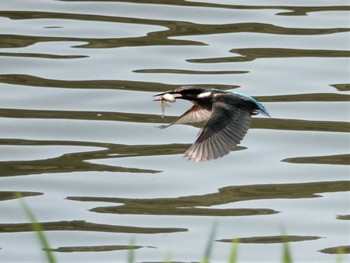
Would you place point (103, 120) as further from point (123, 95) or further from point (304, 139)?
point (304, 139)

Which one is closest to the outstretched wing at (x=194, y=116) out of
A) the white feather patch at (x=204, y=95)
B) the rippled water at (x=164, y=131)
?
the white feather patch at (x=204, y=95)

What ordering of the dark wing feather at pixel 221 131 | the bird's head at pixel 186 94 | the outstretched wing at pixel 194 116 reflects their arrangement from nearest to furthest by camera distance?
Answer: the dark wing feather at pixel 221 131 → the bird's head at pixel 186 94 → the outstretched wing at pixel 194 116

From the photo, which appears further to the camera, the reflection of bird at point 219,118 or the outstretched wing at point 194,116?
the outstretched wing at point 194,116

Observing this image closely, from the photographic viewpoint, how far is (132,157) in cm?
954

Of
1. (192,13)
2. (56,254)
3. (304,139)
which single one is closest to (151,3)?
(192,13)

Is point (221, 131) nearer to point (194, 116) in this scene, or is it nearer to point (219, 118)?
point (219, 118)

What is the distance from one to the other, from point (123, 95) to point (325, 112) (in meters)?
1.52

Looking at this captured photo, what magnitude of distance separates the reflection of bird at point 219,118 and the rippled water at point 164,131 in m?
0.79

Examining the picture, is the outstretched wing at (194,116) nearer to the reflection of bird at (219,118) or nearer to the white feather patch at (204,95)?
the reflection of bird at (219,118)

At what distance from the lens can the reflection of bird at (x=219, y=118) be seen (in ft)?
23.8

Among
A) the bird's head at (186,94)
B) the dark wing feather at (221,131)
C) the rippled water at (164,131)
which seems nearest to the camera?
the dark wing feather at (221,131)

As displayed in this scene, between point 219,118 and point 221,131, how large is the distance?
0.12 metres

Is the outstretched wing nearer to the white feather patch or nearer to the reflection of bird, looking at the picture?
the reflection of bird

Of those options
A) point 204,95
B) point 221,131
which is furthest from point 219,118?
point 204,95
